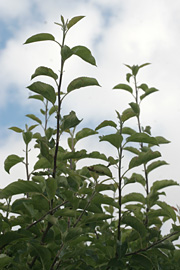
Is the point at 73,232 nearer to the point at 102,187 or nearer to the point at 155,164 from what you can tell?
the point at 102,187

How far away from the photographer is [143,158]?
253 centimetres

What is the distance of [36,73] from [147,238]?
4.63ft

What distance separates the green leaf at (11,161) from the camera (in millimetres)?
2947

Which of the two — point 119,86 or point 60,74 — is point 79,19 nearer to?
point 60,74

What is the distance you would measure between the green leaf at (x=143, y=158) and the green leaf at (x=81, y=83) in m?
0.58

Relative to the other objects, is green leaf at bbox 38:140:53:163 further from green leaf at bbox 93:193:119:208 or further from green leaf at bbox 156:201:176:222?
green leaf at bbox 156:201:176:222

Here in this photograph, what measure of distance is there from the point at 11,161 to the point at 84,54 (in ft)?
3.73

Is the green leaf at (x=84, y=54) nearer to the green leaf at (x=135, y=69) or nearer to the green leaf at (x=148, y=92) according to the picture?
the green leaf at (x=148, y=92)

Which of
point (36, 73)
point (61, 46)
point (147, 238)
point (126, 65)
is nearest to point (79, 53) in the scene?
point (61, 46)

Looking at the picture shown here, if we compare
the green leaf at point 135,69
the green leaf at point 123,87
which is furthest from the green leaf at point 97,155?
the green leaf at point 135,69

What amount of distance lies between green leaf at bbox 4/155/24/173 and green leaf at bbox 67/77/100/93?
0.88 metres

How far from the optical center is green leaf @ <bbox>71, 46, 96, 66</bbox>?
2.36 metres

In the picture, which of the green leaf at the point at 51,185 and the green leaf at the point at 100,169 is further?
the green leaf at the point at 100,169

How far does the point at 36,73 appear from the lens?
2377mm
